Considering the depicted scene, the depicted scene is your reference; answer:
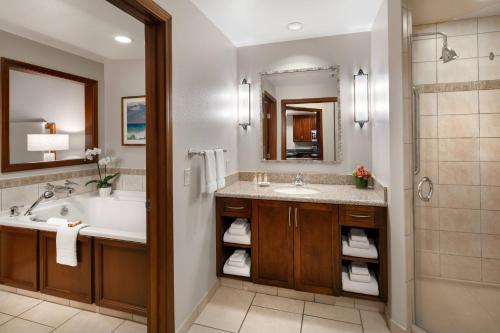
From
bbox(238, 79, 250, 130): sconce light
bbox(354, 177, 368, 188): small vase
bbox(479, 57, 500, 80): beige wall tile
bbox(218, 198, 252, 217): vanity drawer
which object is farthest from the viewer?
bbox(238, 79, 250, 130): sconce light

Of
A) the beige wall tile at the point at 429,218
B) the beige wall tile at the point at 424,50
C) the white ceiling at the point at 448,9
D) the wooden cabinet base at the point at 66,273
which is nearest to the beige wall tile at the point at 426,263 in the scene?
the beige wall tile at the point at 429,218

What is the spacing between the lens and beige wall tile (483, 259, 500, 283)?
6.51 ft

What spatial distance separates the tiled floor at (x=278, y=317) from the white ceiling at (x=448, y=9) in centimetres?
220

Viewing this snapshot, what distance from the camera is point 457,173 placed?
2.11 metres

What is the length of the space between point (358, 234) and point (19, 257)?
2.87m

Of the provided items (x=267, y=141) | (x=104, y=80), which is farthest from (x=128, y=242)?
(x=104, y=80)

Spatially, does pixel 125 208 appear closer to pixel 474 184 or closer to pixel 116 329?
pixel 116 329

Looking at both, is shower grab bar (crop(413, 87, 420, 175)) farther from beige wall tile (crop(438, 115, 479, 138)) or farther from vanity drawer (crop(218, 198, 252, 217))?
vanity drawer (crop(218, 198, 252, 217))

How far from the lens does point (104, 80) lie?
3236 millimetres

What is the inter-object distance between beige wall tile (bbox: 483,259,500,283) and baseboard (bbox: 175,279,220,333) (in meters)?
2.23

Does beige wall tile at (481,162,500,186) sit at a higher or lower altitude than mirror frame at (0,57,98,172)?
lower

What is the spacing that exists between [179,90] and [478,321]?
→ 259 centimetres

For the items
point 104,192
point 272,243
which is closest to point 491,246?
point 272,243

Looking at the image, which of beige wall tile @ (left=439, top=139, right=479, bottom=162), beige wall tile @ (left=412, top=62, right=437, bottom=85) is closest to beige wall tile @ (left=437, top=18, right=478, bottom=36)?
→ beige wall tile @ (left=412, top=62, right=437, bottom=85)
